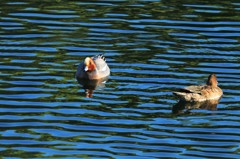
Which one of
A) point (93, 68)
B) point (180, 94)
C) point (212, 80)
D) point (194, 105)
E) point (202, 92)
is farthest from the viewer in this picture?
point (93, 68)

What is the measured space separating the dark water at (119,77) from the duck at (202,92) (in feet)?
0.75

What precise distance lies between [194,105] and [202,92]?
44cm

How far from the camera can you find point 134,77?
2400cm

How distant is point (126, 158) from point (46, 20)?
431 inches

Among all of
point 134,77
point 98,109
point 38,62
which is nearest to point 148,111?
point 98,109

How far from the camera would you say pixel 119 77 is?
24.3 m

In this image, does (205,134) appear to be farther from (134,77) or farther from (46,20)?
(46,20)

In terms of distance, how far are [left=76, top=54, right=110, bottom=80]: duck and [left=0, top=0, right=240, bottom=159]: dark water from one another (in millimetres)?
197

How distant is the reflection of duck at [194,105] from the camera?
22.0m

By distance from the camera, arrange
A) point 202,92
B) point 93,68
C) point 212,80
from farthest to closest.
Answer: point 93,68, point 212,80, point 202,92

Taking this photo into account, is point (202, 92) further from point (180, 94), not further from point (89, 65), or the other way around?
point (89, 65)

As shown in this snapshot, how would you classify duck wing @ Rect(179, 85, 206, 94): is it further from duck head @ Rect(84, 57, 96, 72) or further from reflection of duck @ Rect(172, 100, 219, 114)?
duck head @ Rect(84, 57, 96, 72)

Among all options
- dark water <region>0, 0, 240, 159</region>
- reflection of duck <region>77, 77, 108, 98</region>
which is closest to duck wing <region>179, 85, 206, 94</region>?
dark water <region>0, 0, 240, 159</region>

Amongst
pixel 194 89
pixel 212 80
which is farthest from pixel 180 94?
pixel 212 80
